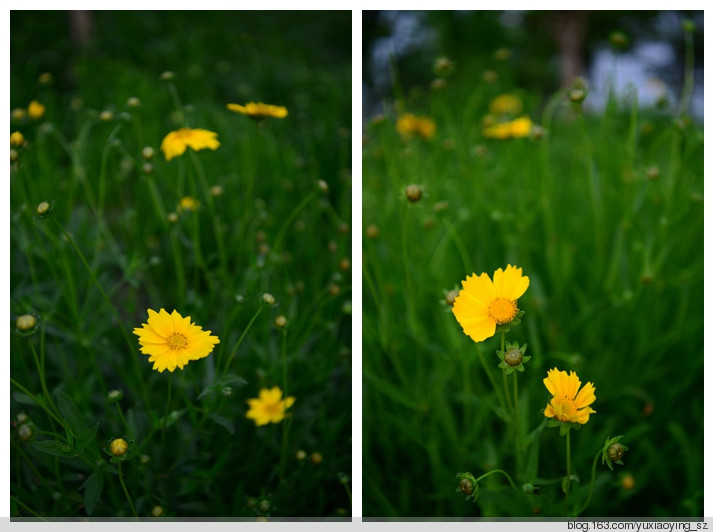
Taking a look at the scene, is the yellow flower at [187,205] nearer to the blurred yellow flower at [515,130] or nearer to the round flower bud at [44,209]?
the round flower bud at [44,209]

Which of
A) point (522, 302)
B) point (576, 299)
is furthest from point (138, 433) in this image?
point (576, 299)

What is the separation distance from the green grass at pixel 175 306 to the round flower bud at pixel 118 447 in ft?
0.07

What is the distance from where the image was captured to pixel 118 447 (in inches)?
19.0

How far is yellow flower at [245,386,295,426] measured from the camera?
2.08ft

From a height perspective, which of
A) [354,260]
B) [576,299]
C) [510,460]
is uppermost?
[354,260]

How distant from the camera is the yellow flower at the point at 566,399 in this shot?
0.43 metres

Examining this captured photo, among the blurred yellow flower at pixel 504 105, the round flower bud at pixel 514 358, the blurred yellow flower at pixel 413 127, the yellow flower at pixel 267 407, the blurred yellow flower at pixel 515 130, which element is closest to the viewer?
the round flower bud at pixel 514 358

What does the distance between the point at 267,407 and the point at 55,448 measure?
21 centimetres

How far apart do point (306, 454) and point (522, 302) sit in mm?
371

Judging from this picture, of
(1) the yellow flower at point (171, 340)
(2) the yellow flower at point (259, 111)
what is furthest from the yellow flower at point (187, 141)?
(1) the yellow flower at point (171, 340)

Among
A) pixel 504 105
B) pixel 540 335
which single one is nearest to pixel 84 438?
pixel 540 335

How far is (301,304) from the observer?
2.67 ft

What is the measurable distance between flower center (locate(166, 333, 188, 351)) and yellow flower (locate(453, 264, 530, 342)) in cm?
21

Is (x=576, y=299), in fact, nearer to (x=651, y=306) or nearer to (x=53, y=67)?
(x=651, y=306)
